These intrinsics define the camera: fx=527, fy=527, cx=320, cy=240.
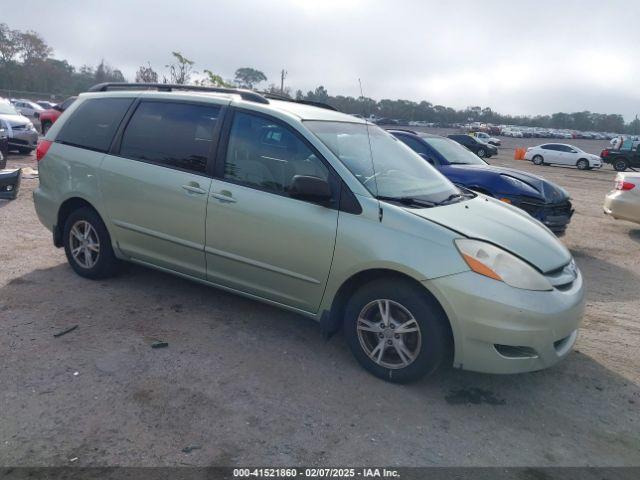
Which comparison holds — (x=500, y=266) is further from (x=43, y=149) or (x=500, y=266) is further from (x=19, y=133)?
(x=19, y=133)

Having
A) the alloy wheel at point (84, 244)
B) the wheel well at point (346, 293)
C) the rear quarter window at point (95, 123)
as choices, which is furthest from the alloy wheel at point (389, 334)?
the rear quarter window at point (95, 123)

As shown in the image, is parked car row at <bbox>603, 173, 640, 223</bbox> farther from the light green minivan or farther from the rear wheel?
the rear wheel

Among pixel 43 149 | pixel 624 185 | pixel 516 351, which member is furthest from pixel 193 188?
pixel 624 185

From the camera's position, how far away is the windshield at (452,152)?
8.45 metres

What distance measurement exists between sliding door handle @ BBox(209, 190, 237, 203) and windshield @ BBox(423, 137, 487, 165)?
5082mm

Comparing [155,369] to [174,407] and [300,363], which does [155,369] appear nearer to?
[174,407]

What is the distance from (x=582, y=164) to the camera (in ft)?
101

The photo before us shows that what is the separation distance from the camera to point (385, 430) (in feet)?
10.2

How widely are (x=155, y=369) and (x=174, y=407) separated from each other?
506 mm

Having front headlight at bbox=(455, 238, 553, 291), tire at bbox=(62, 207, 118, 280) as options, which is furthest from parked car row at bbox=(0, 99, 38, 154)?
front headlight at bbox=(455, 238, 553, 291)

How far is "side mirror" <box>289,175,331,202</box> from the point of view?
3.63m

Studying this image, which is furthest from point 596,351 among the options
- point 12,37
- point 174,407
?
point 12,37

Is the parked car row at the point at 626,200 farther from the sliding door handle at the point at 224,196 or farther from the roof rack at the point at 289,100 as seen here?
the sliding door handle at the point at 224,196

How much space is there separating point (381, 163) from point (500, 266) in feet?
4.46
